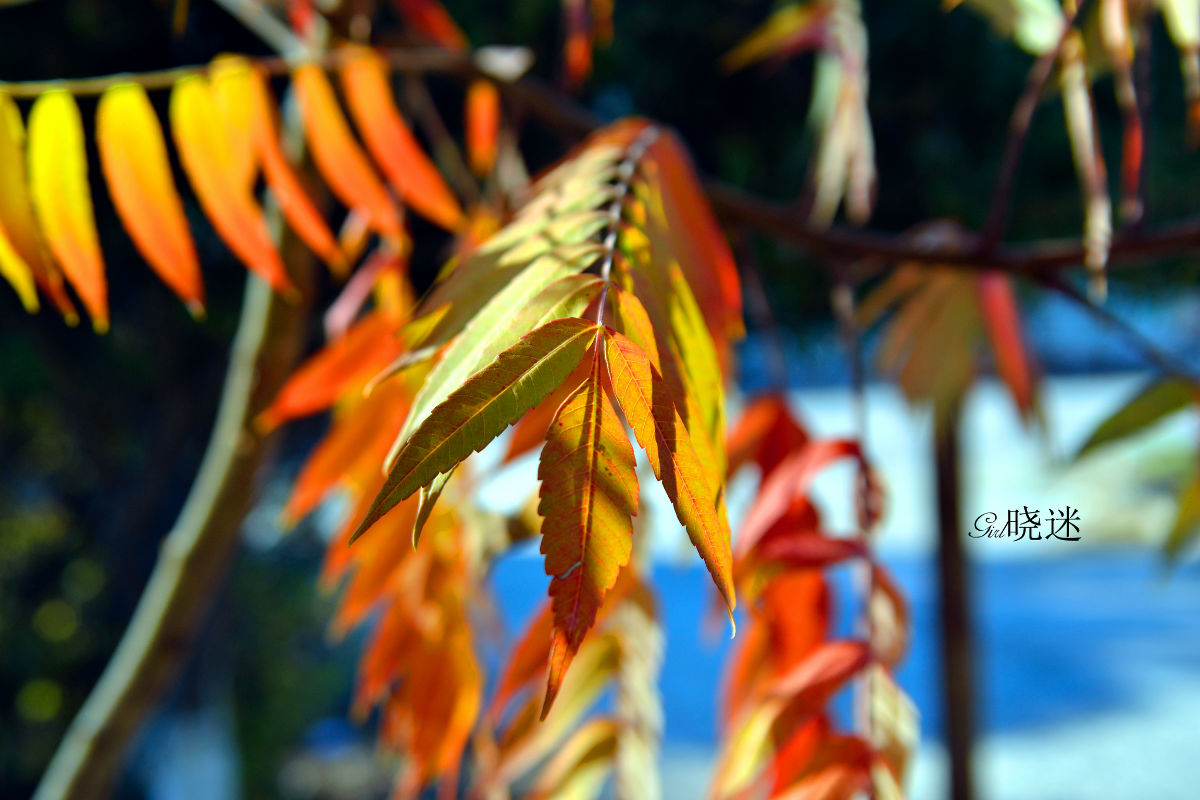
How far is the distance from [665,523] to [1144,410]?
6.77 ft

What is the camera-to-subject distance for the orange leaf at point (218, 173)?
0.86ft

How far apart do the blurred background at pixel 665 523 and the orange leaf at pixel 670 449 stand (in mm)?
230

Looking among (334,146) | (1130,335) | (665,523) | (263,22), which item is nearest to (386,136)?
(334,146)

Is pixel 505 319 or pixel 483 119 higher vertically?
pixel 483 119

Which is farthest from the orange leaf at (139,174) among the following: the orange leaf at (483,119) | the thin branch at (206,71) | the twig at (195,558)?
the orange leaf at (483,119)

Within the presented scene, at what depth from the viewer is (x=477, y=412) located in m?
0.12

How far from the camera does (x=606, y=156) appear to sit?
0.22 m

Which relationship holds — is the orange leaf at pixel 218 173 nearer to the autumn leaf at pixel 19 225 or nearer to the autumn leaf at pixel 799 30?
the autumn leaf at pixel 19 225

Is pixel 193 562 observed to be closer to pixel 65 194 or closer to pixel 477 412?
pixel 65 194

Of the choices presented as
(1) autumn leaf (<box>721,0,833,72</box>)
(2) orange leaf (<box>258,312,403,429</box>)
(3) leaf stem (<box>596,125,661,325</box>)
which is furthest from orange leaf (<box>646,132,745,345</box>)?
(1) autumn leaf (<box>721,0,833,72</box>)

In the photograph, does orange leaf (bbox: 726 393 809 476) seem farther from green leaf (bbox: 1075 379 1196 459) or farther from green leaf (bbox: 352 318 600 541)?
green leaf (bbox: 352 318 600 541)

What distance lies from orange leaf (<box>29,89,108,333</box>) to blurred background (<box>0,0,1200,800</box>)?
21 centimetres

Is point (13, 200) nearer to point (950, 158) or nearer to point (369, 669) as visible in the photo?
point (369, 669)

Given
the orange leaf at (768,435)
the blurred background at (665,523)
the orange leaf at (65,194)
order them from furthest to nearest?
the blurred background at (665,523), the orange leaf at (768,435), the orange leaf at (65,194)
